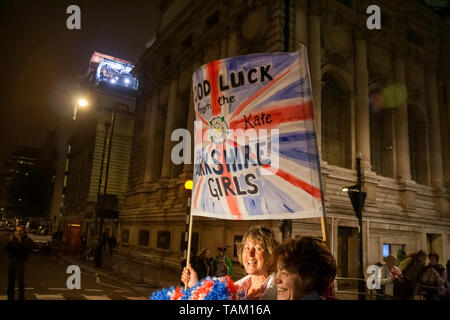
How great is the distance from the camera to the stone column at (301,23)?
1745cm

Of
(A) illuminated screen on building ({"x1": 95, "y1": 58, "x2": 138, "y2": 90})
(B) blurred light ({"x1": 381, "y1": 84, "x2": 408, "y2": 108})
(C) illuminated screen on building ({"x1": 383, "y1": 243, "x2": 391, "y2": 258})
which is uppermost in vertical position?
(A) illuminated screen on building ({"x1": 95, "y1": 58, "x2": 138, "y2": 90})

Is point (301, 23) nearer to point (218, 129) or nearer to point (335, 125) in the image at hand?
point (335, 125)

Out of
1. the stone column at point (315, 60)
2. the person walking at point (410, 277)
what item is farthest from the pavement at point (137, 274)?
the stone column at point (315, 60)

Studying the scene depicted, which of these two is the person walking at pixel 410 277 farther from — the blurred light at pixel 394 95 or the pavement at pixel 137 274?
the blurred light at pixel 394 95

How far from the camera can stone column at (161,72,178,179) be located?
1032 inches

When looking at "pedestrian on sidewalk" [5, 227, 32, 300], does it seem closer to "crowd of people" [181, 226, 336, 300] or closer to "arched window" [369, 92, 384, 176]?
"crowd of people" [181, 226, 336, 300]

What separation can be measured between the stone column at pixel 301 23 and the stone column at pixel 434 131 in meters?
11.2

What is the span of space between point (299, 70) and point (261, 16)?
16.9 meters

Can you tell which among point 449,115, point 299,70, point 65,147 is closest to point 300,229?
point 299,70

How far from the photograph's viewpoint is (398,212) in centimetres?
1886

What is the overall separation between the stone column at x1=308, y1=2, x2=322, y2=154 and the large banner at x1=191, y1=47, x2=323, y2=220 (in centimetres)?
1341

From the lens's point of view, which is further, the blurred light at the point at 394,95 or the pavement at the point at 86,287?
the blurred light at the point at 394,95

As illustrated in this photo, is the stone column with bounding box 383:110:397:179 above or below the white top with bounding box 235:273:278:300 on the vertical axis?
above

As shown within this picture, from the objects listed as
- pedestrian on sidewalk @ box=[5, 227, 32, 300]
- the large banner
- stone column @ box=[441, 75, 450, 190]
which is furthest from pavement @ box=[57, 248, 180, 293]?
stone column @ box=[441, 75, 450, 190]
